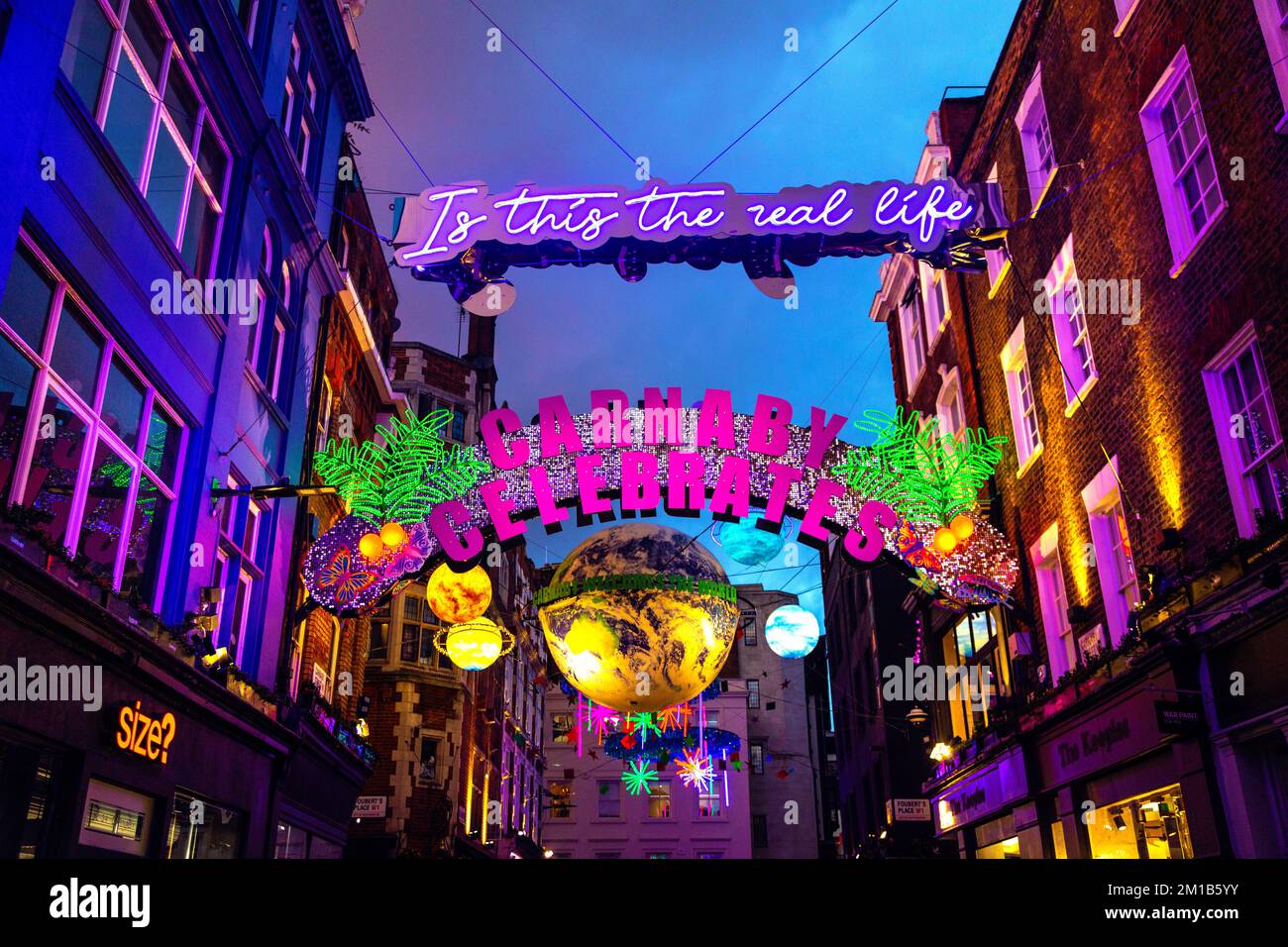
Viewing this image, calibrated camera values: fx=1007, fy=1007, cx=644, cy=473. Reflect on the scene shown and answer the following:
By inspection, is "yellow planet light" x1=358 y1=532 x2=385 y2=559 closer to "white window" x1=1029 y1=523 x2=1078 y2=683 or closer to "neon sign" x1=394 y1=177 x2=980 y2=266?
"neon sign" x1=394 y1=177 x2=980 y2=266

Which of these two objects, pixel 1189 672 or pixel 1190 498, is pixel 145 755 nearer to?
pixel 1189 672

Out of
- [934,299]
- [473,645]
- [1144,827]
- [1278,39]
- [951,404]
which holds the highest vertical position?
[934,299]

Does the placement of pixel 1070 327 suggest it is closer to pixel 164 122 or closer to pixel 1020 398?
pixel 1020 398

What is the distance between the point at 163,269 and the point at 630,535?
258 inches

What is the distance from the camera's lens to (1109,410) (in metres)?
14.0

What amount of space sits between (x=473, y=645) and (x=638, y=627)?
133 inches

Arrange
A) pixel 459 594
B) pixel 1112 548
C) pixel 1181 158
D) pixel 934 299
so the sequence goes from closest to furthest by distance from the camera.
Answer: pixel 1181 158, pixel 459 594, pixel 1112 548, pixel 934 299

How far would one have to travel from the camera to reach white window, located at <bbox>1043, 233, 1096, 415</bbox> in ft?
49.4

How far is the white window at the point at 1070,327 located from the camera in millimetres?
15047

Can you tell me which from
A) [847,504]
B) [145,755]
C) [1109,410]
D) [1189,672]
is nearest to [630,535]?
[847,504]

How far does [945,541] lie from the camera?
1339 cm

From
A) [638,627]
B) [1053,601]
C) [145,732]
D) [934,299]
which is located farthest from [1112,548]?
[145,732]

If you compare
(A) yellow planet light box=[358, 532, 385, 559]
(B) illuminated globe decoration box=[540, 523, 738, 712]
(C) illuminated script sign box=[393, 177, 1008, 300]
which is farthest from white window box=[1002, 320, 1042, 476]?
(A) yellow planet light box=[358, 532, 385, 559]

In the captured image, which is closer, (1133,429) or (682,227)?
(682,227)
